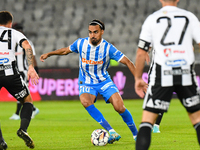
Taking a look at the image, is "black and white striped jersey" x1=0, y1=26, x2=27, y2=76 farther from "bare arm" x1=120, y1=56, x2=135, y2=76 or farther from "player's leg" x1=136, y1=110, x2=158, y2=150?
"player's leg" x1=136, y1=110, x2=158, y2=150

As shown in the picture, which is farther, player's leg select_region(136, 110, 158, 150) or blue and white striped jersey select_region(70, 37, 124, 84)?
blue and white striped jersey select_region(70, 37, 124, 84)

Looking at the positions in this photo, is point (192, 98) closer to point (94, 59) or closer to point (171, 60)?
point (171, 60)

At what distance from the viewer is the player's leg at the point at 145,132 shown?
12.0ft

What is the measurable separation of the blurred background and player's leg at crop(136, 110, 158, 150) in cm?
1527

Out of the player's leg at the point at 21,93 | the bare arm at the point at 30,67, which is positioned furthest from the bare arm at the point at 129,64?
the player's leg at the point at 21,93

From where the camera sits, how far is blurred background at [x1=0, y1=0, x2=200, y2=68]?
1939 cm

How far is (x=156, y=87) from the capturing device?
384 cm

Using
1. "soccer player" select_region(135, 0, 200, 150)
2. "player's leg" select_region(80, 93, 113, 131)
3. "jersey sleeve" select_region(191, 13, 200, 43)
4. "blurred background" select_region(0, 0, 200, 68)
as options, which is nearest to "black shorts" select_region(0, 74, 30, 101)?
"player's leg" select_region(80, 93, 113, 131)

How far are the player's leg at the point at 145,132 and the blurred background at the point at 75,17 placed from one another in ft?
50.1

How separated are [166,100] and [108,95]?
2375 mm

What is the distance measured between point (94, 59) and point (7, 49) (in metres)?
1.56

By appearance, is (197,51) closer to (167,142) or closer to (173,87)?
(167,142)

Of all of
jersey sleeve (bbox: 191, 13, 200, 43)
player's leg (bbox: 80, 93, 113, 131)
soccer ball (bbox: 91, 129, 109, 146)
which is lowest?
soccer ball (bbox: 91, 129, 109, 146)

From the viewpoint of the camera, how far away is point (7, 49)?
5371 mm
